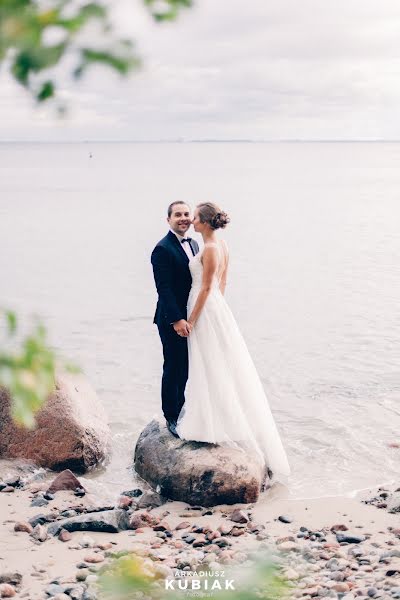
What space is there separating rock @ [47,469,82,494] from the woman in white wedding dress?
132 centimetres

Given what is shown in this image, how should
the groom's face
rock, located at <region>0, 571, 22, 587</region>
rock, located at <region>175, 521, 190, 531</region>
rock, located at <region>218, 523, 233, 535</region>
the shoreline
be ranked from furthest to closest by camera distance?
the groom's face < rock, located at <region>175, 521, 190, 531</region> < rock, located at <region>218, 523, 233, 535</region> < the shoreline < rock, located at <region>0, 571, 22, 587</region>

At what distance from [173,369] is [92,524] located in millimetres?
2121

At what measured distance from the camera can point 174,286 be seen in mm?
8562

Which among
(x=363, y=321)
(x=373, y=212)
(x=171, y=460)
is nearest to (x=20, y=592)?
(x=171, y=460)

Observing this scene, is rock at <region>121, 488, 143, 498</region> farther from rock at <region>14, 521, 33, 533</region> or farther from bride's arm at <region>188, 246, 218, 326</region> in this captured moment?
bride's arm at <region>188, 246, 218, 326</region>

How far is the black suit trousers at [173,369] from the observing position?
28.8ft

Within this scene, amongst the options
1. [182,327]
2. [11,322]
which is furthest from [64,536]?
[11,322]

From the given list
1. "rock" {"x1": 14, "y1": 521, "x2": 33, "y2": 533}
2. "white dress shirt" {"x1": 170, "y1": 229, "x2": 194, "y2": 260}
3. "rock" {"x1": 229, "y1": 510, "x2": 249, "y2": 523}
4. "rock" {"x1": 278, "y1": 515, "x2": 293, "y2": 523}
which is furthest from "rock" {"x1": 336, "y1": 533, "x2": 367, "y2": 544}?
"white dress shirt" {"x1": 170, "y1": 229, "x2": 194, "y2": 260}

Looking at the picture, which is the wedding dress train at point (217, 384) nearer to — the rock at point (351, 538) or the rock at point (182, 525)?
the rock at point (182, 525)

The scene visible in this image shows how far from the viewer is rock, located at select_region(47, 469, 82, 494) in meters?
8.69

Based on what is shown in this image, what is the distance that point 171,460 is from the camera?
8766 mm

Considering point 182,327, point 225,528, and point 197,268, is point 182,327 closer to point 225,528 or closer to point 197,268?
point 197,268

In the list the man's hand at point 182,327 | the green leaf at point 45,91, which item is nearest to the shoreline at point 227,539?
the man's hand at point 182,327

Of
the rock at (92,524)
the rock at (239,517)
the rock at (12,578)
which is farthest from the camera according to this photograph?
the rock at (239,517)
